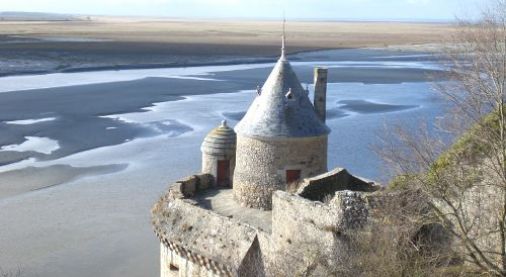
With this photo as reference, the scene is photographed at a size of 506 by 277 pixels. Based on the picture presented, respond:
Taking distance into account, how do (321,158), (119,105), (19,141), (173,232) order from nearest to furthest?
1. (173,232)
2. (321,158)
3. (19,141)
4. (119,105)

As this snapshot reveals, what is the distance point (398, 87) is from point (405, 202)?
50.5 meters

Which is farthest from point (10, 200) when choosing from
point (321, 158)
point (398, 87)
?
point (398, 87)

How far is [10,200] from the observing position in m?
28.6

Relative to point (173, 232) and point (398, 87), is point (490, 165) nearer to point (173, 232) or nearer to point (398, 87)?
point (173, 232)

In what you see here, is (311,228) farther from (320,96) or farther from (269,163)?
(320,96)

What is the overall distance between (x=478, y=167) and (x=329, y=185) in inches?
185

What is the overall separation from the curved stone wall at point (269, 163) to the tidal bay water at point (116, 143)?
4544 mm

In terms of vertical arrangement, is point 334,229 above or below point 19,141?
above

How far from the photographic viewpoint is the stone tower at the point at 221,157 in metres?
20.7

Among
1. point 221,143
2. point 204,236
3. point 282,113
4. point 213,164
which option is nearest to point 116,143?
point 213,164

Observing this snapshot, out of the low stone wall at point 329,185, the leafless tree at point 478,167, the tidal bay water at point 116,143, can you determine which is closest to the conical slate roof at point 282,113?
the low stone wall at point 329,185

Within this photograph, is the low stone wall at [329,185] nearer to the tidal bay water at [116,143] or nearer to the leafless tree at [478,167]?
the leafless tree at [478,167]

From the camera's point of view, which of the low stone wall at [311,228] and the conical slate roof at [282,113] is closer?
the low stone wall at [311,228]

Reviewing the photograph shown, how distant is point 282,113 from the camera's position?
61.1 feet
